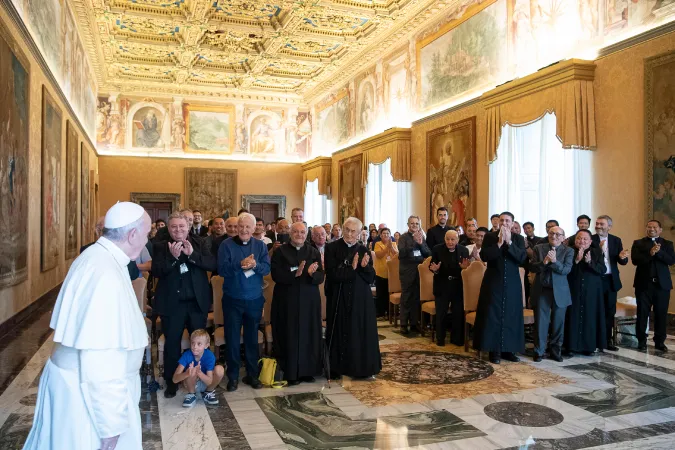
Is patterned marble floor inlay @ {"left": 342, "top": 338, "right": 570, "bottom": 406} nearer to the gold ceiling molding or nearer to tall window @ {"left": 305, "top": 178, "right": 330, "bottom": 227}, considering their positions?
the gold ceiling molding

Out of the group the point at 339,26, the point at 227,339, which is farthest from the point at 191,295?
the point at 339,26

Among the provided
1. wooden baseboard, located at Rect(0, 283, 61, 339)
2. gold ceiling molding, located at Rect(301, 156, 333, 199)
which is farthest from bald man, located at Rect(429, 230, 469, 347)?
gold ceiling molding, located at Rect(301, 156, 333, 199)

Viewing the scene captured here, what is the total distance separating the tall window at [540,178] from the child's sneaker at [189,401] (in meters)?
7.06

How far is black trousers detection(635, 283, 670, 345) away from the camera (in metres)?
7.04

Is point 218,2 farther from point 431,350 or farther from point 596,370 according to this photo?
point 596,370

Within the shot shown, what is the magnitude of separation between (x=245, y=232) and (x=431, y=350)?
10.7 ft

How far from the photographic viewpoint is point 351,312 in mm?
5988

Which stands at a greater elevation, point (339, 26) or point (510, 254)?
point (339, 26)

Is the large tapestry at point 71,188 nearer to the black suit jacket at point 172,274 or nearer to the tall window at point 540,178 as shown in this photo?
the black suit jacket at point 172,274

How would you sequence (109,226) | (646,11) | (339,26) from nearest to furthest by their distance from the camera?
(109,226), (646,11), (339,26)

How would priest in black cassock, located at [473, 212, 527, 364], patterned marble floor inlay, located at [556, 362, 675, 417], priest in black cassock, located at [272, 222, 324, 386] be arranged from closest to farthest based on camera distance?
patterned marble floor inlay, located at [556, 362, 675, 417], priest in black cassock, located at [272, 222, 324, 386], priest in black cassock, located at [473, 212, 527, 364]

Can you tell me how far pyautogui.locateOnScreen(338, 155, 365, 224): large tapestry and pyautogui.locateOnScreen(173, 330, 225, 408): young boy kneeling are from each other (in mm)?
12311

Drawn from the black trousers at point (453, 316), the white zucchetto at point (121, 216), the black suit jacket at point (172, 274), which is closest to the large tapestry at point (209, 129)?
the black trousers at point (453, 316)

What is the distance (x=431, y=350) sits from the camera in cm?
727
